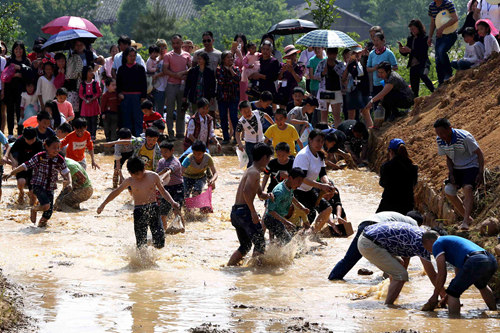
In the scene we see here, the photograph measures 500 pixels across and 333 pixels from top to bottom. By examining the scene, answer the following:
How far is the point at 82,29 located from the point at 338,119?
6.22m

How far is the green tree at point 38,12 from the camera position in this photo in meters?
61.7

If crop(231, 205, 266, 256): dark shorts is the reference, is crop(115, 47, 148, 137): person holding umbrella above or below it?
above

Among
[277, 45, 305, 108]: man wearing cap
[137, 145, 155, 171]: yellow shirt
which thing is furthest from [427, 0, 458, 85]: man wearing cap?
[137, 145, 155, 171]: yellow shirt

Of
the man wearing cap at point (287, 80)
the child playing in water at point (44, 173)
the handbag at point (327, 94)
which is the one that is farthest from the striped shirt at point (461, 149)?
the man wearing cap at point (287, 80)

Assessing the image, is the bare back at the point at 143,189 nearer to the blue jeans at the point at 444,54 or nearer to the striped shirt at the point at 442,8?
the blue jeans at the point at 444,54

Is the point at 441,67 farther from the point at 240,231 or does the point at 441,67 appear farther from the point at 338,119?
the point at 240,231

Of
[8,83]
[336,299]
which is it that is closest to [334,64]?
[8,83]

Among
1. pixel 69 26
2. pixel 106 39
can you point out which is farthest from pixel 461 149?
pixel 106 39

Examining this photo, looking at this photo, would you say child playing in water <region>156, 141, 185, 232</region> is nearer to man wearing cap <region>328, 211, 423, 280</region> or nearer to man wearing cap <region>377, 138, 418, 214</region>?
man wearing cap <region>328, 211, 423, 280</region>

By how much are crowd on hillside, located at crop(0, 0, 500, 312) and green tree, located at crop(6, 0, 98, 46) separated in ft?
146

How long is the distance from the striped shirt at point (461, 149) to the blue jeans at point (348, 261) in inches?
82.2

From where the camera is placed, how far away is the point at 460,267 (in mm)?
7746

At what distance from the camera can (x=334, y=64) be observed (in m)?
16.6

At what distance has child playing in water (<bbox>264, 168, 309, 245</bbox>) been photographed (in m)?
9.85
